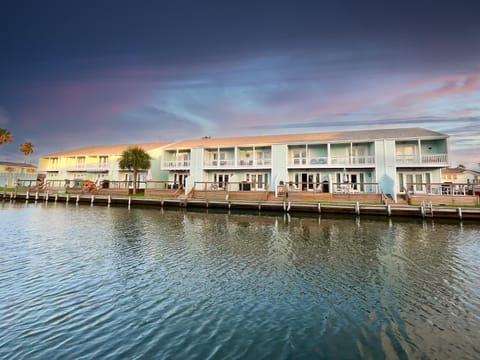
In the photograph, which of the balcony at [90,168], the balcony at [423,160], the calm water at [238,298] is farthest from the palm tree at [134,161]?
the balcony at [423,160]

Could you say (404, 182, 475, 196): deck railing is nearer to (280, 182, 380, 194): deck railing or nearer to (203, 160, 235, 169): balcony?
(280, 182, 380, 194): deck railing

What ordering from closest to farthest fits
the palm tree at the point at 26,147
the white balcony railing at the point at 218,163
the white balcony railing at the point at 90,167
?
the white balcony railing at the point at 218,163 → the white balcony railing at the point at 90,167 → the palm tree at the point at 26,147

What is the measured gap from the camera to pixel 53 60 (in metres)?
30.8

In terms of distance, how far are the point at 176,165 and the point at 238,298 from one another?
3056 cm

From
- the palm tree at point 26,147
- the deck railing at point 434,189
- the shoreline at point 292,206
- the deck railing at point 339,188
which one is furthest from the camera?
the palm tree at point 26,147

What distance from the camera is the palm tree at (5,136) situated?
50250 mm

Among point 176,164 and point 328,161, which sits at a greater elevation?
point 176,164

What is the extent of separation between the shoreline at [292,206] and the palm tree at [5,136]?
100 ft

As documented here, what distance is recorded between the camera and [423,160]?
83.1 ft

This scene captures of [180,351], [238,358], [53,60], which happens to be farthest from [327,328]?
[53,60]

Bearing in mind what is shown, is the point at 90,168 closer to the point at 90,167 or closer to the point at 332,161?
the point at 90,167

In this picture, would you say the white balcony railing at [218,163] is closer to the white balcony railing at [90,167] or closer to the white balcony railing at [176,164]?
the white balcony railing at [176,164]

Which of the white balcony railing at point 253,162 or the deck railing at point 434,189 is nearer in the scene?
the deck railing at point 434,189

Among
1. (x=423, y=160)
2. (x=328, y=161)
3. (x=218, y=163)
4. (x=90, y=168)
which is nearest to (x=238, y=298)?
(x=328, y=161)
